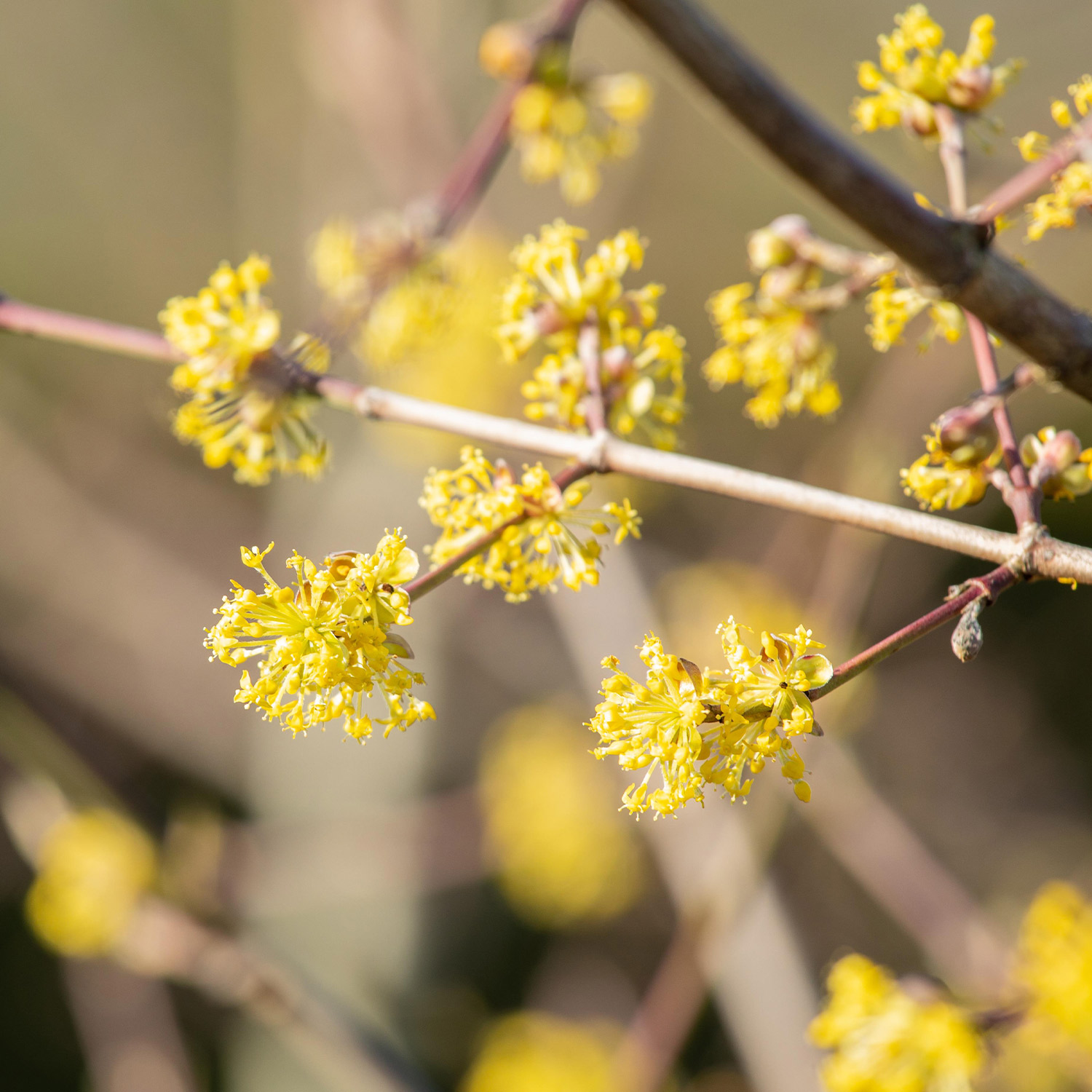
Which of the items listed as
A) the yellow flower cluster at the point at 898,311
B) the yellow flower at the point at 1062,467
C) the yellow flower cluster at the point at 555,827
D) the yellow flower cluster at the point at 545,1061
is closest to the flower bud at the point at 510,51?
the yellow flower cluster at the point at 898,311

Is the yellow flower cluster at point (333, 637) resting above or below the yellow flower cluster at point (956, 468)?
below

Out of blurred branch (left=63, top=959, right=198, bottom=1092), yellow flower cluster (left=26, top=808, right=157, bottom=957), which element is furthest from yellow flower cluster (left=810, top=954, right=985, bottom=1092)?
blurred branch (left=63, top=959, right=198, bottom=1092)

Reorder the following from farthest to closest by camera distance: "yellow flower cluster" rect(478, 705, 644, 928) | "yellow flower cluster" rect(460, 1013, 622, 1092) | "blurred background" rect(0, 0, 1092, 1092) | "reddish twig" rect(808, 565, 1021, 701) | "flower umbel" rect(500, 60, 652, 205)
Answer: "yellow flower cluster" rect(478, 705, 644, 928) < "blurred background" rect(0, 0, 1092, 1092) < "yellow flower cluster" rect(460, 1013, 622, 1092) < "flower umbel" rect(500, 60, 652, 205) < "reddish twig" rect(808, 565, 1021, 701)

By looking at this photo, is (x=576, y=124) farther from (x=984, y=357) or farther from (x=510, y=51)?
(x=984, y=357)

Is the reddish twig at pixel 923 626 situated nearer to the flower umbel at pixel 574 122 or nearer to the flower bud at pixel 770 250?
the flower bud at pixel 770 250

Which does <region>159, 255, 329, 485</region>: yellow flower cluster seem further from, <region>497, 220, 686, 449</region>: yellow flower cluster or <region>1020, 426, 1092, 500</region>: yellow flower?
<region>1020, 426, 1092, 500</region>: yellow flower

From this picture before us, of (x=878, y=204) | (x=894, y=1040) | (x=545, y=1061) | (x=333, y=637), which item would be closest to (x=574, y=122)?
(x=878, y=204)

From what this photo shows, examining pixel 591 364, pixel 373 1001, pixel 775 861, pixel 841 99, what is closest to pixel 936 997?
pixel 591 364
